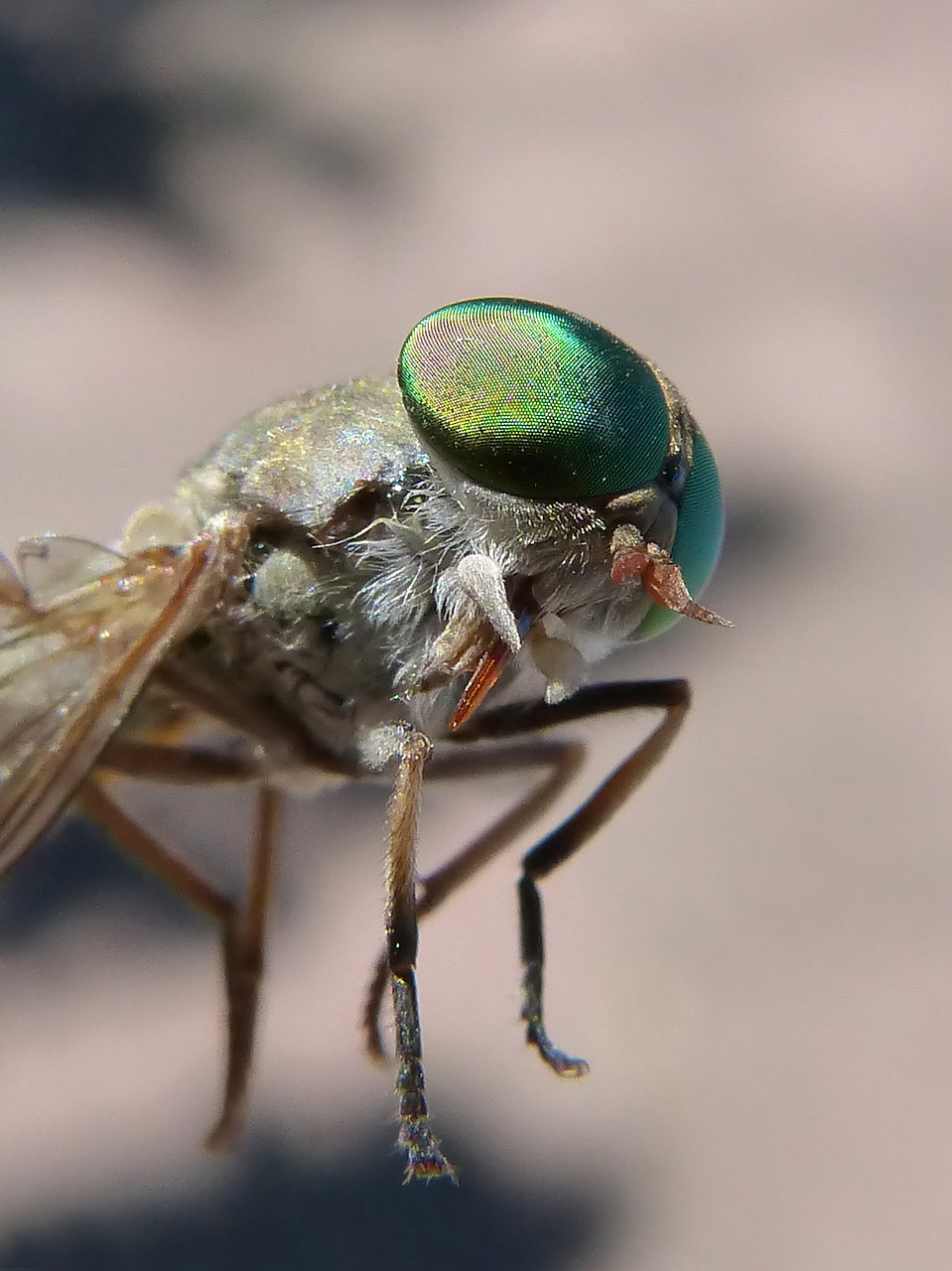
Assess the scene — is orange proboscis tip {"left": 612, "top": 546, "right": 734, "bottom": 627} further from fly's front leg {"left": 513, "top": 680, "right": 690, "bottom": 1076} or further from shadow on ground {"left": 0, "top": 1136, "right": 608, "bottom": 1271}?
shadow on ground {"left": 0, "top": 1136, "right": 608, "bottom": 1271}

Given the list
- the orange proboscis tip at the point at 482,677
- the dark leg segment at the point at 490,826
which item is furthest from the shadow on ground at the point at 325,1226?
the orange proboscis tip at the point at 482,677

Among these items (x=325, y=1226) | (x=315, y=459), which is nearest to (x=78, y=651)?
(x=315, y=459)

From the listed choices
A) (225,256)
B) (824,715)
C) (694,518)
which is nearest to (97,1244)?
(694,518)

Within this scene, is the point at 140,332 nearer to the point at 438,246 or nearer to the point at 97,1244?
the point at 438,246

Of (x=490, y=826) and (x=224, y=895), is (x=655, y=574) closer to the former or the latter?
(x=490, y=826)

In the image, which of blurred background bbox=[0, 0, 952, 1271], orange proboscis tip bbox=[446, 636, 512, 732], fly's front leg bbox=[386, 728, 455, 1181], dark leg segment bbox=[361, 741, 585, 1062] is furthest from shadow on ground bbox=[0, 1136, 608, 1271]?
orange proboscis tip bbox=[446, 636, 512, 732]
